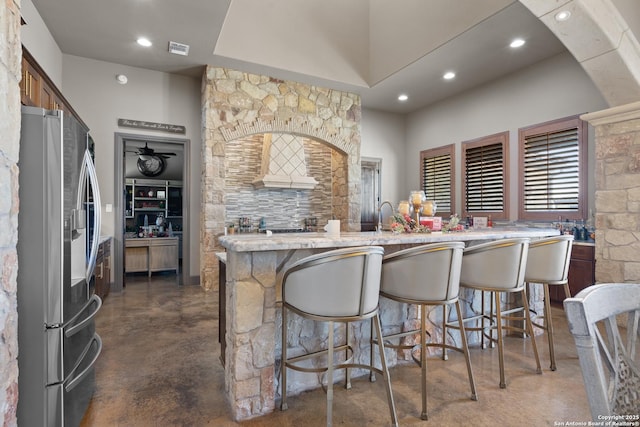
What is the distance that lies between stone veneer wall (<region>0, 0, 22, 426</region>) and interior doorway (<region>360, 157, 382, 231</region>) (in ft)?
19.4

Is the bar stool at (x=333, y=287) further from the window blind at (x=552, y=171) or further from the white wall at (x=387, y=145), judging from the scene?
the white wall at (x=387, y=145)

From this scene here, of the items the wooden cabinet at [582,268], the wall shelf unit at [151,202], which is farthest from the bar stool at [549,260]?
the wall shelf unit at [151,202]

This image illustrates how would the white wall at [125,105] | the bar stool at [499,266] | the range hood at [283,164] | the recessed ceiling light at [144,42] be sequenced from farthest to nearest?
the range hood at [283,164] → the white wall at [125,105] → the recessed ceiling light at [144,42] → the bar stool at [499,266]

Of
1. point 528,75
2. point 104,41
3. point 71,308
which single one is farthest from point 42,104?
point 528,75

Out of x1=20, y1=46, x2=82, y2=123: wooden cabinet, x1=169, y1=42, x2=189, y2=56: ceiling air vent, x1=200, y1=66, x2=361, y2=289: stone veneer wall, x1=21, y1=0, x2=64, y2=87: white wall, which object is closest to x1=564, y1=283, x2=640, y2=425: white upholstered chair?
x1=20, y1=46, x2=82, y2=123: wooden cabinet

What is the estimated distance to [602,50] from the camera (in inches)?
116

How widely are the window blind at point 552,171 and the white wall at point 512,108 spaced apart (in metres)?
0.17

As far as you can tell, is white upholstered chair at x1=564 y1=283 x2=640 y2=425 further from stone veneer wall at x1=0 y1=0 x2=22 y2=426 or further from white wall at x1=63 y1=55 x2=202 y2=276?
white wall at x1=63 y1=55 x2=202 y2=276

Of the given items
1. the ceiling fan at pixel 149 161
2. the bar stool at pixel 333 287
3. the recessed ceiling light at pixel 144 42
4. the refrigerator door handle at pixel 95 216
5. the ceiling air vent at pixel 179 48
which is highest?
the recessed ceiling light at pixel 144 42

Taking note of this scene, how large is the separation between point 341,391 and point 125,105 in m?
4.84

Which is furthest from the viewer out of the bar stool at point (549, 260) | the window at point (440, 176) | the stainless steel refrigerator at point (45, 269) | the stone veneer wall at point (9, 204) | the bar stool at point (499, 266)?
the window at point (440, 176)

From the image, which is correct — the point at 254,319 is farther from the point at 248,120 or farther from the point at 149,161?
the point at 149,161

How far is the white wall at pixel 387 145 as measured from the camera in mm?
6809

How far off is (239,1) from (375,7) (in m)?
2.23
